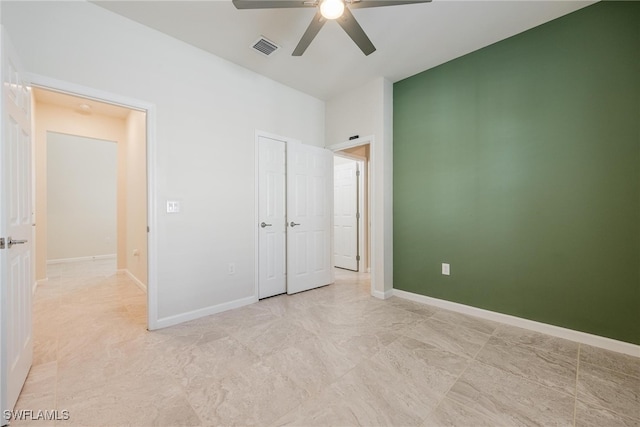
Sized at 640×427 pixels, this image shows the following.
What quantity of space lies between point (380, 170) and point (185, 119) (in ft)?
7.80

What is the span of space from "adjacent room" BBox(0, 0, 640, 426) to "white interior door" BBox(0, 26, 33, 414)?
3cm

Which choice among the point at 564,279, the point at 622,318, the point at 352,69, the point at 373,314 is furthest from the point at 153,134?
the point at 622,318

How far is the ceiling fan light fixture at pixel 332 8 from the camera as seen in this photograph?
176cm

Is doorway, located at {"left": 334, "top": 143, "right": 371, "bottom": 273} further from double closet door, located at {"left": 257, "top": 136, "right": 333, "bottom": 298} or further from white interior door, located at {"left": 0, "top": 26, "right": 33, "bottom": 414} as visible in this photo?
white interior door, located at {"left": 0, "top": 26, "right": 33, "bottom": 414}

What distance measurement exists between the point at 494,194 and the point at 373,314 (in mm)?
1836

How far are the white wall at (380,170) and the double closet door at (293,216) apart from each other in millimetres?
836

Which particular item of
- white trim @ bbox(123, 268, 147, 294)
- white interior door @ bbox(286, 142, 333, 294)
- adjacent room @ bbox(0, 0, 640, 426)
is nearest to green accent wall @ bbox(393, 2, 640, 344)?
adjacent room @ bbox(0, 0, 640, 426)

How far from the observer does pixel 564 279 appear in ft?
7.75

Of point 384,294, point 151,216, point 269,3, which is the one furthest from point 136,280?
point 269,3

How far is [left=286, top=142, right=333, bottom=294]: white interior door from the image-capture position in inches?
145

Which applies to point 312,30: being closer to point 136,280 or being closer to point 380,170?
point 380,170

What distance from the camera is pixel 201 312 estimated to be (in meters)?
2.82

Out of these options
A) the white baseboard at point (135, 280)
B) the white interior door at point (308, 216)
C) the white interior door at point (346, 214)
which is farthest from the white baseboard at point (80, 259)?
the white interior door at point (346, 214)

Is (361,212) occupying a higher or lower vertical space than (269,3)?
lower
